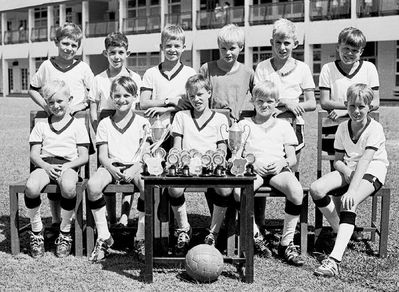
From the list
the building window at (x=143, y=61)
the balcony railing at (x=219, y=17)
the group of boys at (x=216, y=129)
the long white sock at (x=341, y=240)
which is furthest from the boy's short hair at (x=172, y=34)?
the building window at (x=143, y=61)

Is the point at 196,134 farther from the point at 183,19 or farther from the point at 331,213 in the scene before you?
the point at 183,19

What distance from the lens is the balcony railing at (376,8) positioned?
102ft

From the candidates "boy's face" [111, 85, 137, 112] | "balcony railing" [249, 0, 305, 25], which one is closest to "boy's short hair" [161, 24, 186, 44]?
"boy's face" [111, 85, 137, 112]

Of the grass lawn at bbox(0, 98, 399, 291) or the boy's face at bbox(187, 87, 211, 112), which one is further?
the boy's face at bbox(187, 87, 211, 112)

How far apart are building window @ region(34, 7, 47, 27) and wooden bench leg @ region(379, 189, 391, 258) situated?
53510mm

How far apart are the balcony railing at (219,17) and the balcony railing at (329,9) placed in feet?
17.1

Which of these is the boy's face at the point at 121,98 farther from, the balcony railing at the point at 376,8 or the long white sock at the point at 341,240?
the balcony railing at the point at 376,8

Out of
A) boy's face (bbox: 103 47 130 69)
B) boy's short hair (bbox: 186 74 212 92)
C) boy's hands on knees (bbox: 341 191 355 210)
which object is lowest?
boy's hands on knees (bbox: 341 191 355 210)

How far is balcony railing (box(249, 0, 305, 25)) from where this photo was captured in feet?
114

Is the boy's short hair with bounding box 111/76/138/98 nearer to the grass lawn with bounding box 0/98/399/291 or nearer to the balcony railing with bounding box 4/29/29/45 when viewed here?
the grass lawn with bounding box 0/98/399/291

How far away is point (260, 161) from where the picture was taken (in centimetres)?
583

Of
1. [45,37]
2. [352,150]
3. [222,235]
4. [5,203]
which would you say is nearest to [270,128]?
[352,150]

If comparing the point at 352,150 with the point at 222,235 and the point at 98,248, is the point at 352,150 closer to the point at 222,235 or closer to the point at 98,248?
the point at 222,235

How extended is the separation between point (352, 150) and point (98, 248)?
250 cm
